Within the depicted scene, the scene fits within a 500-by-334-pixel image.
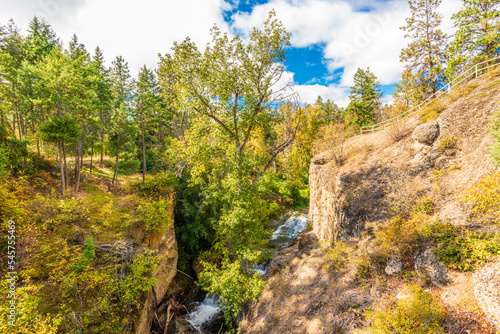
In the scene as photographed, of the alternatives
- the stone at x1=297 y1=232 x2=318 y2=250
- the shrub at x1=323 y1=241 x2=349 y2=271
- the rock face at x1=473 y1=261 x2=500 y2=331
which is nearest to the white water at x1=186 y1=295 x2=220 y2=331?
the stone at x1=297 y1=232 x2=318 y2=250

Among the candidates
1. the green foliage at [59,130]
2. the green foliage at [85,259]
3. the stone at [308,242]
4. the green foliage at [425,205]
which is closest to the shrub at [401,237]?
the green foliage at [425,205]

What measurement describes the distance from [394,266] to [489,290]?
Result: 275cm

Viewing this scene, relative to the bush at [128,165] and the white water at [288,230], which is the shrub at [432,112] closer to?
the white water at [288,230]

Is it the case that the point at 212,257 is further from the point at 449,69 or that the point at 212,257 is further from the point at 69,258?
the point at 449,69

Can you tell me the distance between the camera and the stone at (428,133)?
10391 mm

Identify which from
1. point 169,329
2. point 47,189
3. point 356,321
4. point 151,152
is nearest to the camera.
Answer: point 356,321

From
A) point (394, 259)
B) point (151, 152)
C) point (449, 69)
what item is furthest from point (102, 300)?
point (449, 69)

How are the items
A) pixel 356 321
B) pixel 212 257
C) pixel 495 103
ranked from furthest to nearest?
pixel 212 257 < pixel 495 103 < pixel 356 321

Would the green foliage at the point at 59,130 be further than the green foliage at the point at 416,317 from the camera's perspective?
Yes

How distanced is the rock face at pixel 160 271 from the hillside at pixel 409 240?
5266 mm

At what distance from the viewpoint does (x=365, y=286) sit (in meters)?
7.35

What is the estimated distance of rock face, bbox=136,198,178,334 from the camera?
10.2 meters

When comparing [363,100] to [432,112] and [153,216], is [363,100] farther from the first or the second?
[153,216]

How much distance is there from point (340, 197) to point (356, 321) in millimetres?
7028
